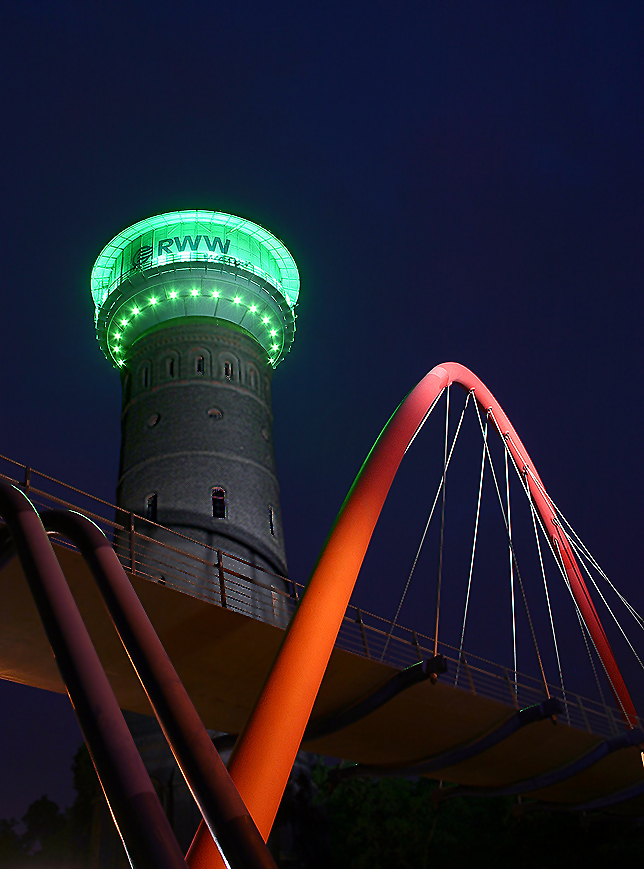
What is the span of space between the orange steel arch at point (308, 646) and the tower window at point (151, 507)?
42.8 feet

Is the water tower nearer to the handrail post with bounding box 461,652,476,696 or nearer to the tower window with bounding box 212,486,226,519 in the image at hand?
the tower window with bounding box 212,486,226,519

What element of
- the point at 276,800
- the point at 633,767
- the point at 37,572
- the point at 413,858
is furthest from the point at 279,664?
the point at 413,858

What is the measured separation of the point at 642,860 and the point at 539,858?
3.35 metres

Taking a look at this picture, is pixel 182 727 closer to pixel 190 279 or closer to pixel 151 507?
pixel 151 507

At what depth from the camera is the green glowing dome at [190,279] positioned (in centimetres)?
3241

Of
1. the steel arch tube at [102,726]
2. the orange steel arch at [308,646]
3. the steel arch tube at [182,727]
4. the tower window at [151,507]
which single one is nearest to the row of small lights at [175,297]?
the tower window at [151,507]

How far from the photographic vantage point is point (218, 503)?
2808 centimetres

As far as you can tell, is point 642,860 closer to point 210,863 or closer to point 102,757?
point 210,863

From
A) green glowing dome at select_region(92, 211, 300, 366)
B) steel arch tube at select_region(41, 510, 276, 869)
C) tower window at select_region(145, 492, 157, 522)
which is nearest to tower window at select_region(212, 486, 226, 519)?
tower window at select_region(145, 492, 157, 522)

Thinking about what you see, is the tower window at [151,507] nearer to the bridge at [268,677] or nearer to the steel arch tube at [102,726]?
the bridge at [268,677]

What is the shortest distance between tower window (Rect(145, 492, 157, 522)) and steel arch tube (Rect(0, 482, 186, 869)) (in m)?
21.1

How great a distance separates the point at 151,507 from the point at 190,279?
34.7ft

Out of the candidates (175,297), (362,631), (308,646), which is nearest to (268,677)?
(308,646)

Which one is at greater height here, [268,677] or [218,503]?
[218,503]
